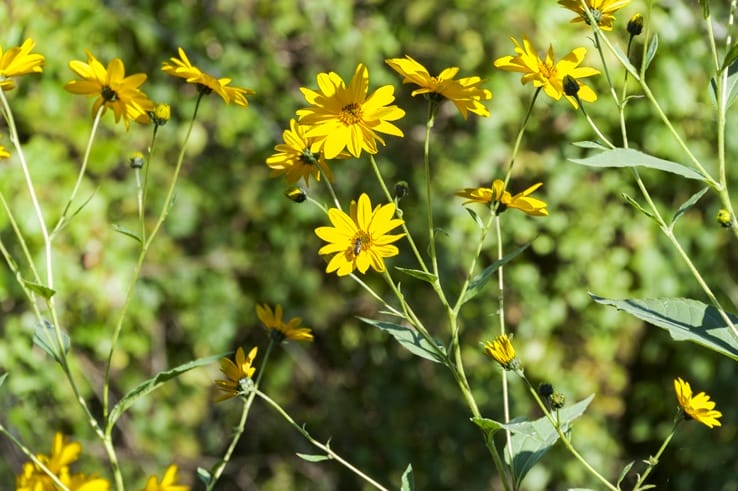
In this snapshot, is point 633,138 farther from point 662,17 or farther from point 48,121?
point 48,121

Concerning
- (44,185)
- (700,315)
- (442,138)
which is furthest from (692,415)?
(442,138)

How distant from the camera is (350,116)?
822 millimetres

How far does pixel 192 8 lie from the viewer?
7.77ft

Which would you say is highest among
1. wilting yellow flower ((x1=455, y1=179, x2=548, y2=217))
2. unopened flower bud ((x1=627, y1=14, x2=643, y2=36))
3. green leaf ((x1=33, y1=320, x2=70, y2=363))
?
unopened flower bud ((x1=627, y1=14, x2=643, y2=36))

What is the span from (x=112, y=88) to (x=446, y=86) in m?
0.34

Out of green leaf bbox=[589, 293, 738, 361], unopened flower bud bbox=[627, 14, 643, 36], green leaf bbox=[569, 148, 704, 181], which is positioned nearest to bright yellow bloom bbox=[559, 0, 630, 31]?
unopened flower bud bbox=[627, 14, 643, 36]

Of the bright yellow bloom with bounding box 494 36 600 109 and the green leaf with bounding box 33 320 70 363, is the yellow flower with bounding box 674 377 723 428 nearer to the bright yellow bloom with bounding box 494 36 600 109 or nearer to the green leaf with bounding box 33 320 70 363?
the bright yellow bloom with bounding box 494 36 600 109

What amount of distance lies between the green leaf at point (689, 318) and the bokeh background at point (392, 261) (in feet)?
4.34

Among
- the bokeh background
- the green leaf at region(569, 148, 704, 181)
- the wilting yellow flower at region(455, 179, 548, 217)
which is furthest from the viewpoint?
the bokeh background

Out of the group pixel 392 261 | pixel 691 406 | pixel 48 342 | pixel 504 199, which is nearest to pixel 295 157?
pixel 504 199

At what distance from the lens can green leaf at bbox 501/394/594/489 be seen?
0.83 meters

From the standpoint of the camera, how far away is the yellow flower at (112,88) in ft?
3.09

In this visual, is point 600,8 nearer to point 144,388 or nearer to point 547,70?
point 547,70

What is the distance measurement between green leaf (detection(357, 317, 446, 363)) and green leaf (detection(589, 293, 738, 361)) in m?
0.17
